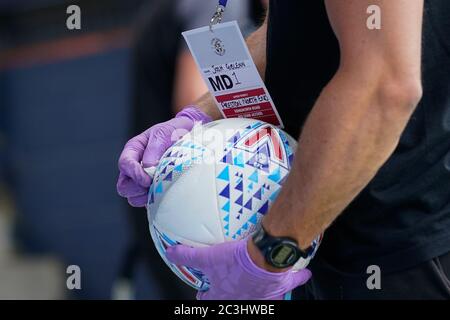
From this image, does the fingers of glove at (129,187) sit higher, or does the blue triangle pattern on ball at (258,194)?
the blue triangle pattern on ball at (258,194)

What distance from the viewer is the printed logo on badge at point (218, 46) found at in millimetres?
1879

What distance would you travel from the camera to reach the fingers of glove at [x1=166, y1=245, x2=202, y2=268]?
1.75 metres

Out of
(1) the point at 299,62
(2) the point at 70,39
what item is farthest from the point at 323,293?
(2) the point at 70,39

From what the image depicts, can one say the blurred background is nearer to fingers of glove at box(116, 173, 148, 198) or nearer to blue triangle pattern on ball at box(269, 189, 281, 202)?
fingers of glove at box(116, 173, 148, 198)

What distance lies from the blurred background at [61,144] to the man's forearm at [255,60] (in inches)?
127

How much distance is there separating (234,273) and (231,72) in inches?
17.8

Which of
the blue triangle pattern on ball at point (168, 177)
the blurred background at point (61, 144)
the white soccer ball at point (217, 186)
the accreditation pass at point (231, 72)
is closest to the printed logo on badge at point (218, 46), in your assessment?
the accreditation pass at point (231, 72)

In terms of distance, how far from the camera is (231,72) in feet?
6.30

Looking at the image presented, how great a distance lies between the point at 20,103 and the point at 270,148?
4668 millimetres

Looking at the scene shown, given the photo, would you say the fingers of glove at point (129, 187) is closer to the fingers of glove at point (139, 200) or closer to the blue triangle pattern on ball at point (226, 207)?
the fingers of glove at point (139, 200)

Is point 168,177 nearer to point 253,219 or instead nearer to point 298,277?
point 253,219

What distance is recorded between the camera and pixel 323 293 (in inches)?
80.4

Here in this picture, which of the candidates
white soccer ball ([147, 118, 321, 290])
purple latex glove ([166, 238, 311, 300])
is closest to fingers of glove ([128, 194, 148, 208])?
white soccer ball ([147, 118, 321, 290])

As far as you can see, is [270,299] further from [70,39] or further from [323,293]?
[70,39]
